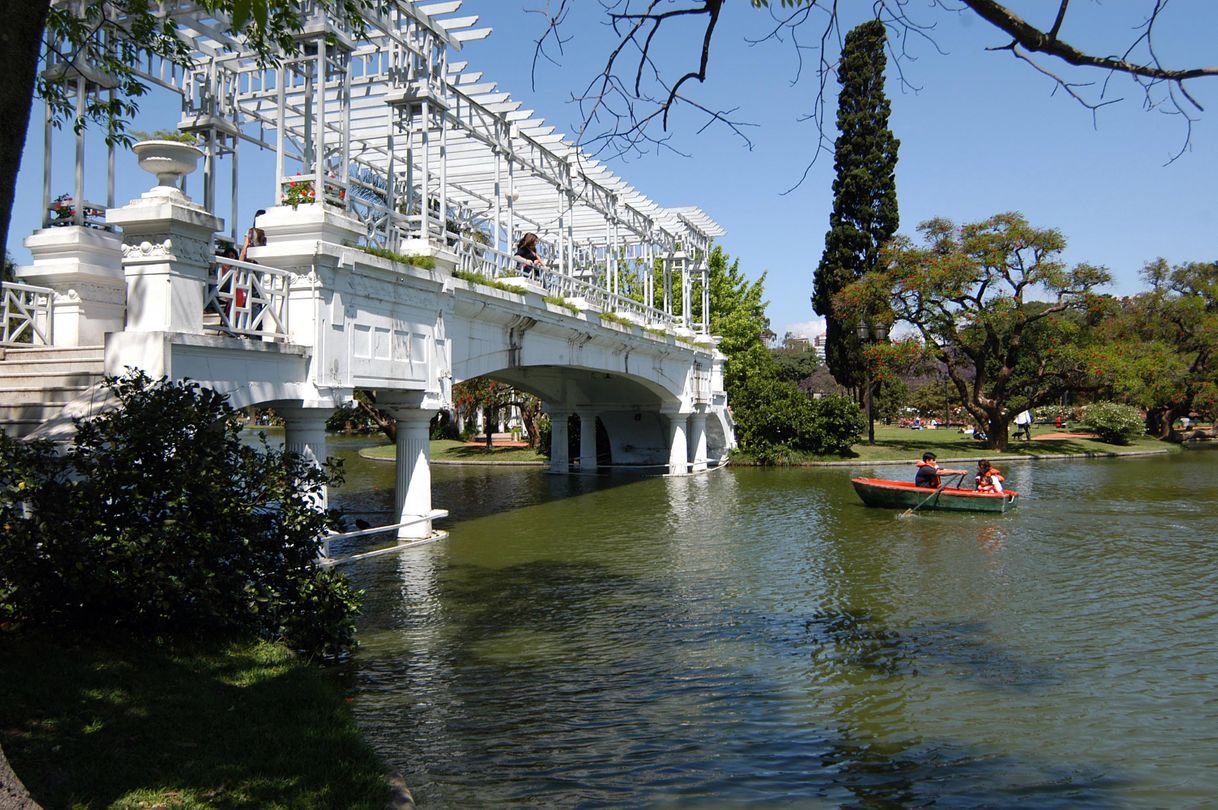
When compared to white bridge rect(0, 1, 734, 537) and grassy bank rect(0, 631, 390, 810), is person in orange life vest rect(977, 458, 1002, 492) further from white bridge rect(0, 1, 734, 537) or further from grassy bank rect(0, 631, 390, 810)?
grassy bank rect(0, 631, 390, 810)

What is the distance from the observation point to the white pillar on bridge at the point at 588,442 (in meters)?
37.1

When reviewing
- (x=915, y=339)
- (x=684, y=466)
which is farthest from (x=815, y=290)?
(x=684, y=466)

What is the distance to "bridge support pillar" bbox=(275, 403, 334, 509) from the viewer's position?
1377 centimetres

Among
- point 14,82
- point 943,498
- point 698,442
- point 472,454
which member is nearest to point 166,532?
point 14,82

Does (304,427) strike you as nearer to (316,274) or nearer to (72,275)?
(316,274)

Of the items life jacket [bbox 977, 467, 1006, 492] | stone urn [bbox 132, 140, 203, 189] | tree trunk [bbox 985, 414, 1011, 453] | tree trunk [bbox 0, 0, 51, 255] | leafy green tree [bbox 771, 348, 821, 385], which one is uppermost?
leafy green tree [bbox 771, 348, 821, 385]

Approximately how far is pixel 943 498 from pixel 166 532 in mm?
17899

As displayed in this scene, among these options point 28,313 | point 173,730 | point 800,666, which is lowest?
point 800,666

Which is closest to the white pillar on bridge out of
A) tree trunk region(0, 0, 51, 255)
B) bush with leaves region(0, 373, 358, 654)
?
bush with leaves region(0, 373, 358, 654)

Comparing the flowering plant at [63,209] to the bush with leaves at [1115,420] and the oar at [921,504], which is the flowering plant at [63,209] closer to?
the oar at [921,504]

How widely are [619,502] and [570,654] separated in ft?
51.0

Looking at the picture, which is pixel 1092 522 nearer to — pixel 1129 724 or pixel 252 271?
pixel 1129 724

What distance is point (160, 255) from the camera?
420 inches

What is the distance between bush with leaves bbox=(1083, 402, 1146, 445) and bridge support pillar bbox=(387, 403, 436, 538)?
41027 mm
